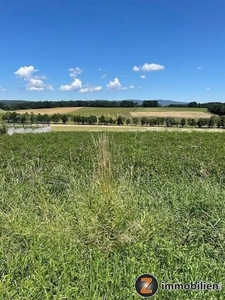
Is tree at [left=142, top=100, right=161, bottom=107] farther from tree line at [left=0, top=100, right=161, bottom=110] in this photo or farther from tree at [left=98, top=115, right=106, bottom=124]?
tree at [left=98, top=115, right=106, bottom=124]

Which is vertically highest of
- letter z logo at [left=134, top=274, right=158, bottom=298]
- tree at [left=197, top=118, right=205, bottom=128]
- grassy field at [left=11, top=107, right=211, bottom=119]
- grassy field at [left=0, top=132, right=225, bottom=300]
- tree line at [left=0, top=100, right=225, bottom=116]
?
tree line at [left=0, top=100, right=225, bottom=116]

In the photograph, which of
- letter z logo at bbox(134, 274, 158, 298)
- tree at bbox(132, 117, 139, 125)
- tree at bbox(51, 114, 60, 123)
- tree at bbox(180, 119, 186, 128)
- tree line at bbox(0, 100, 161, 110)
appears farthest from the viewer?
tree line at bbox(0, 100, 161, 110)

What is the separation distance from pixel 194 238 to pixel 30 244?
148cm

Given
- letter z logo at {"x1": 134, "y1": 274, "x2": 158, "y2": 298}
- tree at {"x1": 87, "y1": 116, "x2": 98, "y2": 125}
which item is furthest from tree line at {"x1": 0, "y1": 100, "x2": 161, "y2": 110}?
letter z logo at {"x1": 134, "y1": 274, "x2": 158, "y2": 298}

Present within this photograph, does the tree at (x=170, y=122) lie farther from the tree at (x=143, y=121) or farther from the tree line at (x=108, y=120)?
the tree at (x=143, y=121)

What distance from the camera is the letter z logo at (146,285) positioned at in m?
2.00

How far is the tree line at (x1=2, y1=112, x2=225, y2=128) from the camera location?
1898 inches

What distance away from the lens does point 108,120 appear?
49.8 metres

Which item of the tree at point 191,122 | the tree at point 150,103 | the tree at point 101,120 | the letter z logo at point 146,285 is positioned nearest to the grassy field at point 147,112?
the tree at point 101,120

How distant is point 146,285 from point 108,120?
1897 inches

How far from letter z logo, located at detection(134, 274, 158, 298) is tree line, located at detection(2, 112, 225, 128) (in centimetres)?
4227

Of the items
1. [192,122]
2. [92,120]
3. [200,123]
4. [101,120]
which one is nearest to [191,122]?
[192,122]

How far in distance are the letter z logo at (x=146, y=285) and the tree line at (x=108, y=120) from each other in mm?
42269

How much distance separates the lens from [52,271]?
2166mm
